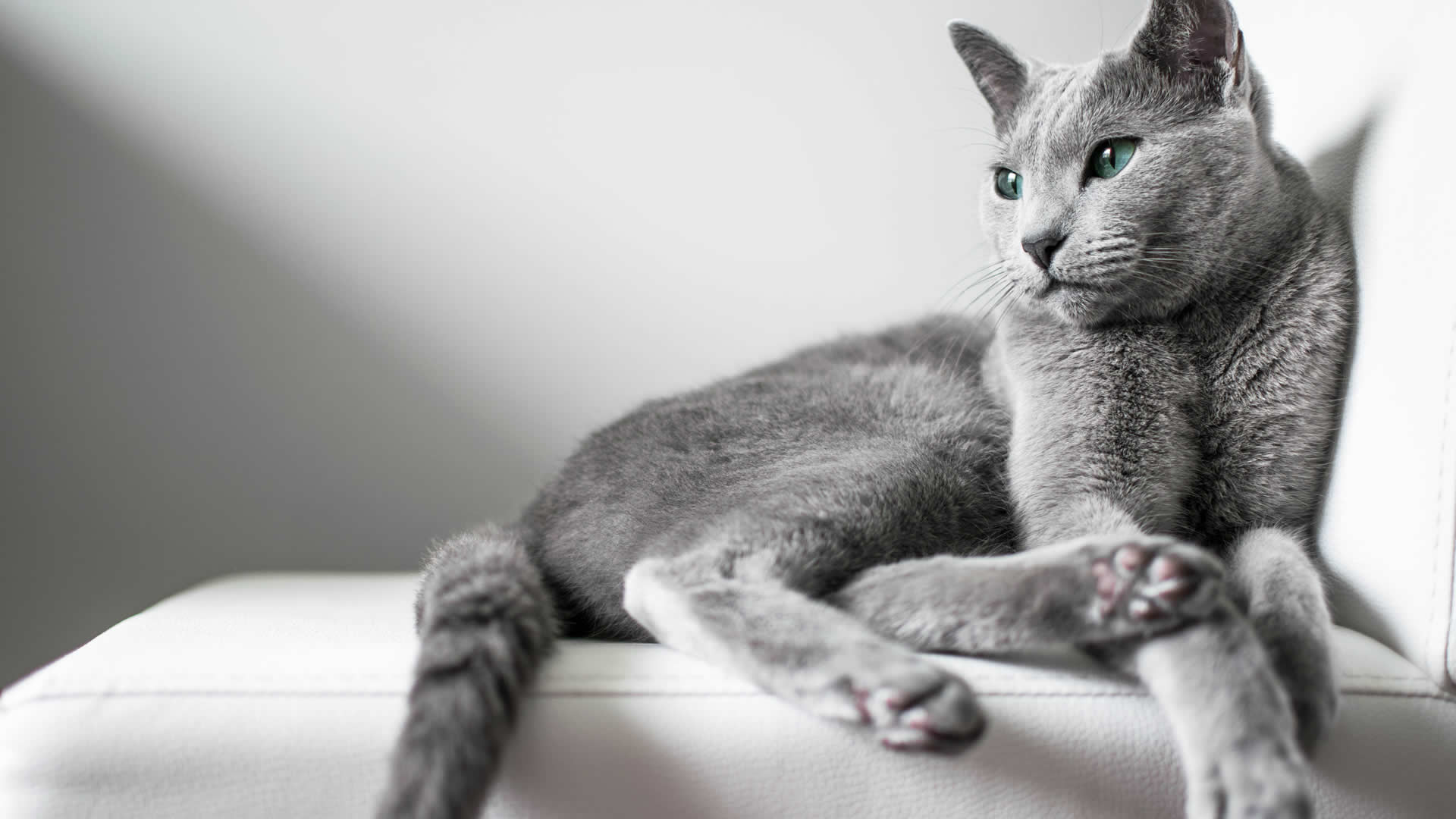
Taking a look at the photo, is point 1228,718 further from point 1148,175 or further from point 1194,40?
point 1194,40

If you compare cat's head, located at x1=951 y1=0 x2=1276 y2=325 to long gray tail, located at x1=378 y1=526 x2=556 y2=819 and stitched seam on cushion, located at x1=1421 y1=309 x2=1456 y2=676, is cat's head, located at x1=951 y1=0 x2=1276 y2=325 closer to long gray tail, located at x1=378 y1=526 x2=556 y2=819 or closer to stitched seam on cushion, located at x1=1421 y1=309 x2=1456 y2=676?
stitched seam on cushion, located at x1=1421 y1=309 x2=1456 y2=676

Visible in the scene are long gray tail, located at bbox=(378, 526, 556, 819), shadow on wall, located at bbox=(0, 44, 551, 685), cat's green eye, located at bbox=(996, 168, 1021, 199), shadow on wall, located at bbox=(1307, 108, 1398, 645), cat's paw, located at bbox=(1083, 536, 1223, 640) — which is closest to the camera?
long gray tail, located at bbox=(378, 526, 556, 819)

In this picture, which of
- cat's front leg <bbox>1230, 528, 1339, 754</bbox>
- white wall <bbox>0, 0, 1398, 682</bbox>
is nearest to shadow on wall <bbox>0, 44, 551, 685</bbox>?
white wall <bbox>0, 0, 1398, 682</bbox>

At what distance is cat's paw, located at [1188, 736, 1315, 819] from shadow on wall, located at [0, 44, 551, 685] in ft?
5.10

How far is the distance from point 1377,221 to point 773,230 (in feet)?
3.82

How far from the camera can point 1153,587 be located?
90cm

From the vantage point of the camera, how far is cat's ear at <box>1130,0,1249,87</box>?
1167 mm

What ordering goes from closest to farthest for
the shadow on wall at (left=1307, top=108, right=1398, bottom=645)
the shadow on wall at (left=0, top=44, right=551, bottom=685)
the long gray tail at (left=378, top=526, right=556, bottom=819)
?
the long gray tail at (left=378, top=526, right=556, bottom=819)
the shadow on wall at (left=1307, top=108, right=1398, bottom=645)
the shadow on wall at (left=0, top=44, right=551, bottom=685)

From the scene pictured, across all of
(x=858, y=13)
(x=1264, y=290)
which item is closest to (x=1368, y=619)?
(x=1264, y=290)

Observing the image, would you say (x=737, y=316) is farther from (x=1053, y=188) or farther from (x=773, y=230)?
(x=1053, y=188)

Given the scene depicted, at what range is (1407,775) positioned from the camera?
0.94 metres

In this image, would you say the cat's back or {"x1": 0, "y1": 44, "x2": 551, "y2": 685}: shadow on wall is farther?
{"x1": 0, "y1": 44, "x2": 551, "y2": 685}: shadow on wall

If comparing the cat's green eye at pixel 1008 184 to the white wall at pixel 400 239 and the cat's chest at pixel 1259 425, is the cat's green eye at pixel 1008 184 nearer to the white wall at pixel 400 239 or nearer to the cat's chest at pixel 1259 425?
the cat's chest at pixel 1259 425

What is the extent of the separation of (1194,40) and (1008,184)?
282mm
